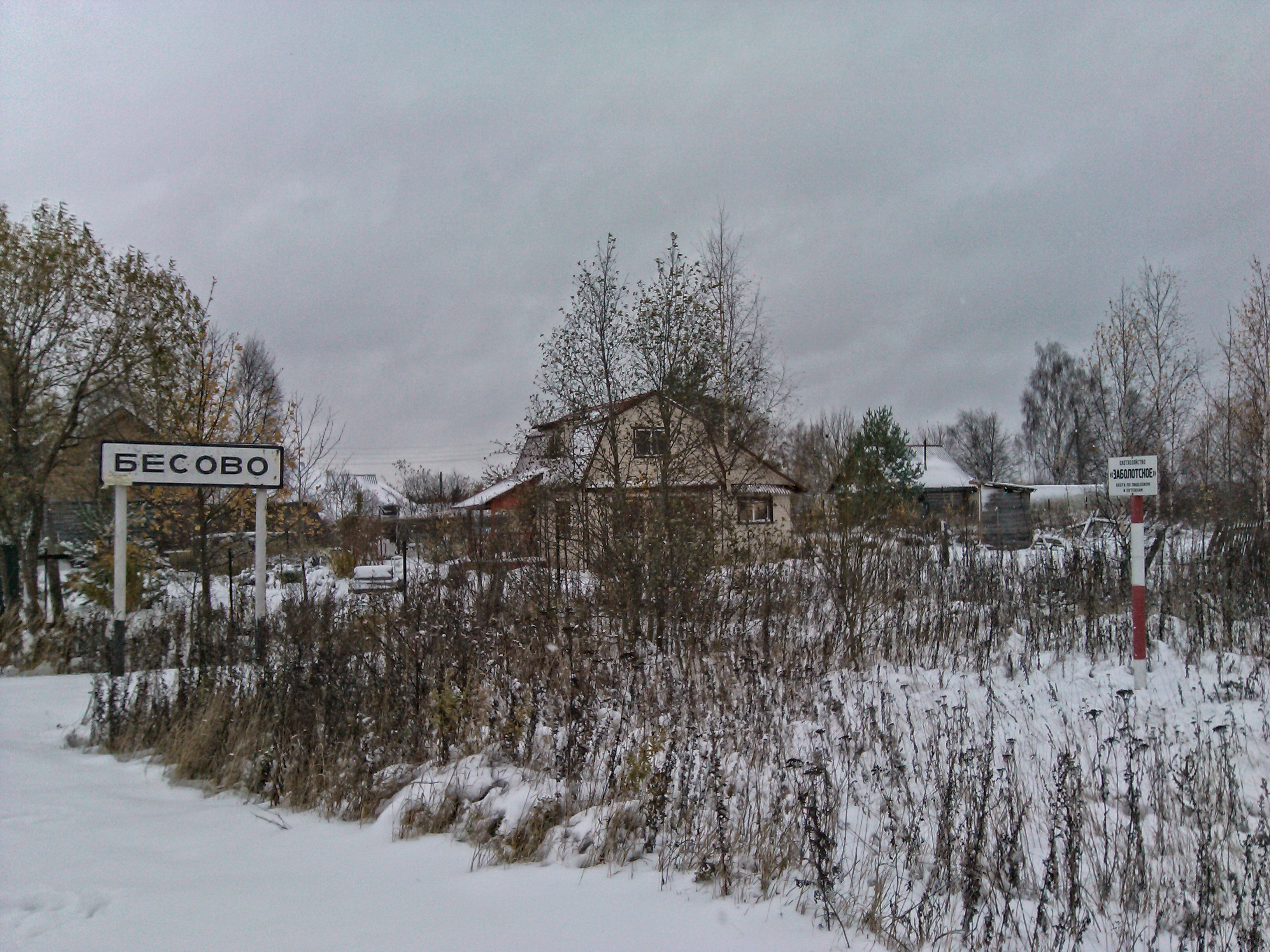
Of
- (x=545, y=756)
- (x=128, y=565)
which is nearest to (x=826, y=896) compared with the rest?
(x=545, y=756)

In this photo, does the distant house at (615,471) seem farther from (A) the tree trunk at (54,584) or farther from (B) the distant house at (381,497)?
(B) the distant house at (381,497)

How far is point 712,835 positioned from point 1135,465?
5.51 m

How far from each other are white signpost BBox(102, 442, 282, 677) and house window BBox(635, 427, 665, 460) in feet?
15.3

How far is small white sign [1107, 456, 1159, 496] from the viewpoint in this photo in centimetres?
703

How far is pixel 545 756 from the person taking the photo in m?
5.14

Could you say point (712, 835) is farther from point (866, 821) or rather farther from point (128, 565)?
point (128, 565)

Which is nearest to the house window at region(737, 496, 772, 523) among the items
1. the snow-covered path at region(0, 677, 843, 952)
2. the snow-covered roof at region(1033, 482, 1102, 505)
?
the snow-covered path at region(0, 677, 843, 952)

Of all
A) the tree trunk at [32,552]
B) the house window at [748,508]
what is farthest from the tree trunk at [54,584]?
the house window at [748,508]

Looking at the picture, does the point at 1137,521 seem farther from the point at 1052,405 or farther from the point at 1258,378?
the point at 1052,405

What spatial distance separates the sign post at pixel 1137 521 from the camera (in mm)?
6934

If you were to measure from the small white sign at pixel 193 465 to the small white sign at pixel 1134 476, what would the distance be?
28.7 ft

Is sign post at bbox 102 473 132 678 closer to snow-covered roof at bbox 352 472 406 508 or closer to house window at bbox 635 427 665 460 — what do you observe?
house window at bbox 635 427 665 460

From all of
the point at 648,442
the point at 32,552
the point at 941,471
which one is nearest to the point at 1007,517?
the point at 941,471

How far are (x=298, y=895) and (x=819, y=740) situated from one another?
3780 millimetres
